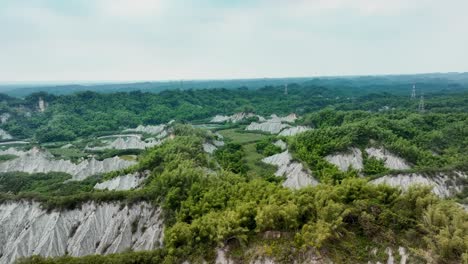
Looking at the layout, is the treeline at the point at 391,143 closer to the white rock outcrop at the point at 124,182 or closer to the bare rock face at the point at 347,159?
the bare rock face at the point at 347,159

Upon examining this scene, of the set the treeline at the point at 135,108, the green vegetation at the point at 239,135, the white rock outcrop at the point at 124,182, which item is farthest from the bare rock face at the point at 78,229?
the treeline at the point at 135,108

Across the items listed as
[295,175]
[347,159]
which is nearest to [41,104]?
[295,175]

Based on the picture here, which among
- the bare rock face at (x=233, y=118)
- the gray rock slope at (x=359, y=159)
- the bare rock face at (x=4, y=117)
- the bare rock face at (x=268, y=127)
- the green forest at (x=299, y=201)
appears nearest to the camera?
the green forest at (x=299, y=201)

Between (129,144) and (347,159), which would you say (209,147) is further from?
(347,159)

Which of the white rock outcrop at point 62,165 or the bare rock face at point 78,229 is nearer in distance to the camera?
the bare rock face at point 78,229

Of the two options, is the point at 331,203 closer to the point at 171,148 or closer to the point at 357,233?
the point at 357,233

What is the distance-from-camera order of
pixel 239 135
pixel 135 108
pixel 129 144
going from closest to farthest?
pixel 129 144
pixel 239 135
pixel 135 108

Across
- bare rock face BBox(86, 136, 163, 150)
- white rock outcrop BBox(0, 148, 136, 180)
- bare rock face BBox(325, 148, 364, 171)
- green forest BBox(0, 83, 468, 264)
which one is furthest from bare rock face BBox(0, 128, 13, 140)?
bare rock face BBox(325, 148, 364, 171)
